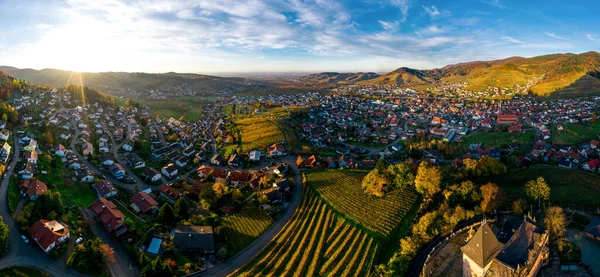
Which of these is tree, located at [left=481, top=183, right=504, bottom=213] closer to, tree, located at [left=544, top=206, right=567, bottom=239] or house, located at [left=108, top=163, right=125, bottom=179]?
tree, located at [left=544, top=206, right=567, bottom=239]

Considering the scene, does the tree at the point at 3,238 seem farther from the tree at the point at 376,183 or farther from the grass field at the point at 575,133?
the grass field at the point at 575,133

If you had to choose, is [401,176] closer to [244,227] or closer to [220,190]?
[244,227]

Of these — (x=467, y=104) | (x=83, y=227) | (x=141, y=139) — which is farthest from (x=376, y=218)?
(x=467, y=104)

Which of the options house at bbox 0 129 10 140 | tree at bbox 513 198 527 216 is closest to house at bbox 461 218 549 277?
tree at bbox 513 198 527 216

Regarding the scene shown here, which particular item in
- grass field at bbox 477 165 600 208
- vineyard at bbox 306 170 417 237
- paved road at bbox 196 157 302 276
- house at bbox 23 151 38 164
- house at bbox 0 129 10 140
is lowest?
paved road at bbox 196 157 302 276

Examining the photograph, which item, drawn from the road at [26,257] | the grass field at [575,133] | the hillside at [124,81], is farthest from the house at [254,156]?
the hillside at [124,81]

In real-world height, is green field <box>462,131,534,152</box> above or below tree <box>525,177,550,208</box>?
below

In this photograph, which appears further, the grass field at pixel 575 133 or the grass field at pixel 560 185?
the grass field at pixel 575 133
